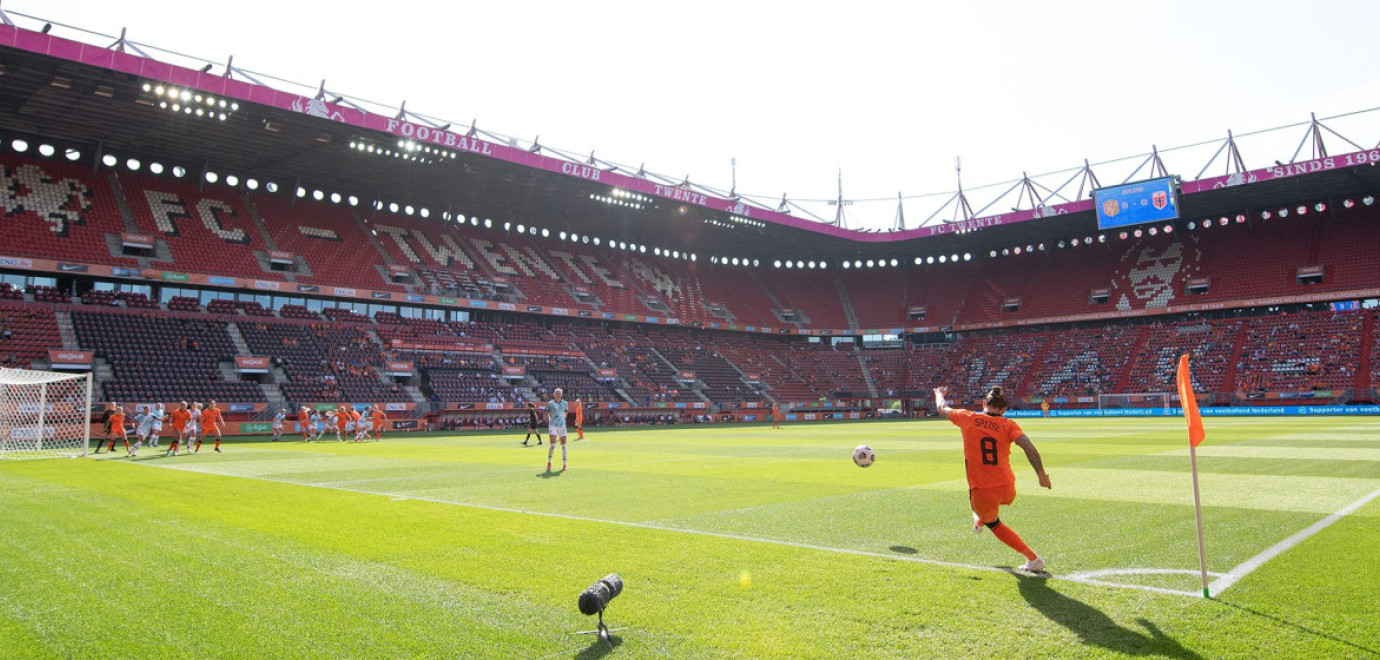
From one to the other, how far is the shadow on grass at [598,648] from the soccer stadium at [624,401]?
0.11ft

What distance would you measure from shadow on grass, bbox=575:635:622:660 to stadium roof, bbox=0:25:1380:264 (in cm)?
4060

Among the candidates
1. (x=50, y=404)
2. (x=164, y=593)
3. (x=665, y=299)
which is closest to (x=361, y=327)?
(x=50, y=404)

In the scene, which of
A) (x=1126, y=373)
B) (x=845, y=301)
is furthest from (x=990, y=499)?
(x=845, y=301)

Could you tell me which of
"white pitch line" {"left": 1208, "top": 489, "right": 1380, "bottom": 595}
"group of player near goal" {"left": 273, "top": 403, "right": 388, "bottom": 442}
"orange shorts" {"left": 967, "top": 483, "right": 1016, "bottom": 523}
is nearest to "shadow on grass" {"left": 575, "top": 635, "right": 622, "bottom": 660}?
"orange shorts" {"left": 967, "top": 483, "right": 1016, "bottom": 523}

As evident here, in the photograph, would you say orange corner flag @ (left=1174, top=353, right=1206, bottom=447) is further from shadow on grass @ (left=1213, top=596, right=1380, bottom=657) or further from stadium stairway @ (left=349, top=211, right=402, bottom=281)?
stadium stairway @ (left=349, top=211, right=402, bottom=281)

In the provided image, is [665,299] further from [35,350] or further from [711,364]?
[35,350]

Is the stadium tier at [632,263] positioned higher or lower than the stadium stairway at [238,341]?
higher

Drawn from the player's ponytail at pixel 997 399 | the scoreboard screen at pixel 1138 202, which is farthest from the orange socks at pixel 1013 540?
the scoreboard screen at pixel 1138 202

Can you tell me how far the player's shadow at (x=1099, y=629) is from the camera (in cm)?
479

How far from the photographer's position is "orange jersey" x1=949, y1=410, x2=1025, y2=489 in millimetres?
7148

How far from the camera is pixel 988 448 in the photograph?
7223mm

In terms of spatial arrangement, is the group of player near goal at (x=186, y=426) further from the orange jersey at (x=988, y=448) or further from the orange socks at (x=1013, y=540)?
the orange socks at (x=1013, y=540)

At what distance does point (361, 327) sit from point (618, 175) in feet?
65.6

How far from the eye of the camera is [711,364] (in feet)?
218
